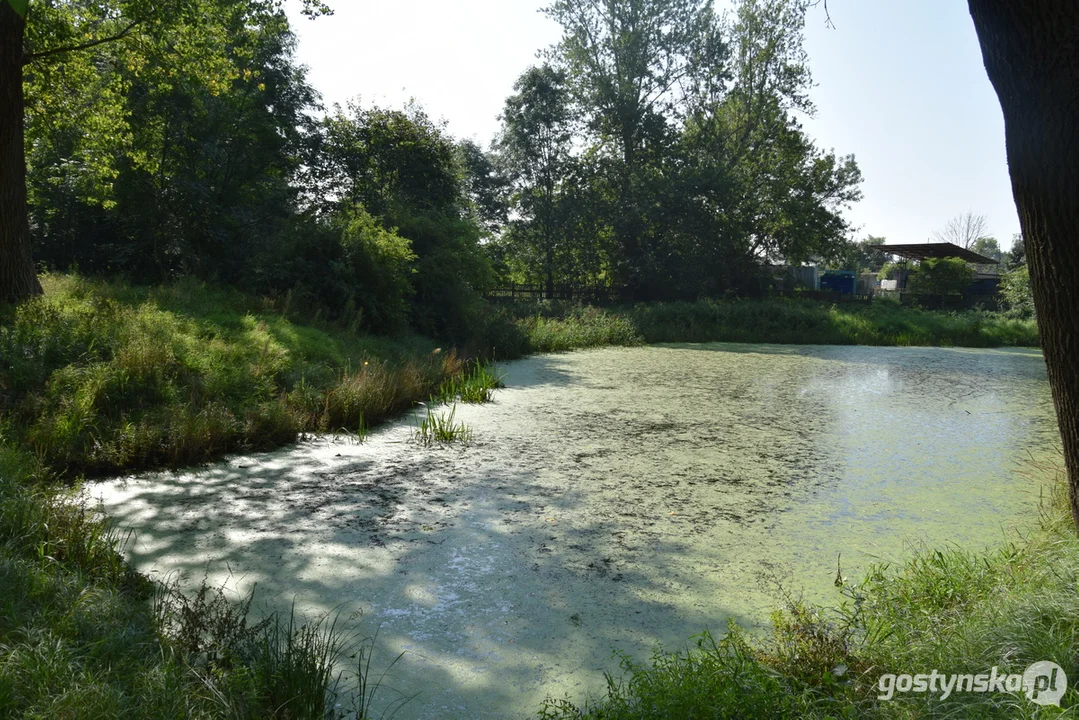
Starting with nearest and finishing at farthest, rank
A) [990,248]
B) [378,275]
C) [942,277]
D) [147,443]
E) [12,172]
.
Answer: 1. [147,443]
2. [12,172]
3. [378,275]
4. [942,277]
5. [990,248]

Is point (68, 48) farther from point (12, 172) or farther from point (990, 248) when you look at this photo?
point (990, 248)

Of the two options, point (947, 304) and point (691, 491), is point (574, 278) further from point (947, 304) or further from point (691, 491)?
point (691, 491)

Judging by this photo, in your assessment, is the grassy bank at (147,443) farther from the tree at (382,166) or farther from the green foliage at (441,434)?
the tree at (382,166)

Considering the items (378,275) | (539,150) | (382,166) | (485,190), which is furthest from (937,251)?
(378,275)

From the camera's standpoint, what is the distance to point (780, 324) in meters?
16.0

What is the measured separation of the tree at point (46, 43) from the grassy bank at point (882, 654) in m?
5.96

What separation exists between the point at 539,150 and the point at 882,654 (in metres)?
20.0

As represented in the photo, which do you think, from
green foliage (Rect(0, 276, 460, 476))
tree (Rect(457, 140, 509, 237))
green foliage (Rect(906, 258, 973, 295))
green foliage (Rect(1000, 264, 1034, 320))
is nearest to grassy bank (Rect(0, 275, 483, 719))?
green foliage (Rect(0, 276, 460, 476))

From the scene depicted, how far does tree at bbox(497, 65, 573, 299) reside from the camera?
20.3 m

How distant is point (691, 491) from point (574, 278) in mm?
17483

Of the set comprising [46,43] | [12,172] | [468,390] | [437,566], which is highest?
[46,43]

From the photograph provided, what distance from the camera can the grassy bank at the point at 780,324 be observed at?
14836 mm

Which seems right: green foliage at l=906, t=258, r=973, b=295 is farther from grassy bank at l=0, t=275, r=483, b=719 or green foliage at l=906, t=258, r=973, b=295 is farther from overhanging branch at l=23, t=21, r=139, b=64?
→ overhanging branch at l=23, t=21, r=139, b=64

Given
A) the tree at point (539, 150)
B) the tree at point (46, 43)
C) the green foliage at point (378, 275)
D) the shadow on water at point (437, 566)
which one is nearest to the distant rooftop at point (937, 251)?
the tree at point (539, 150)
